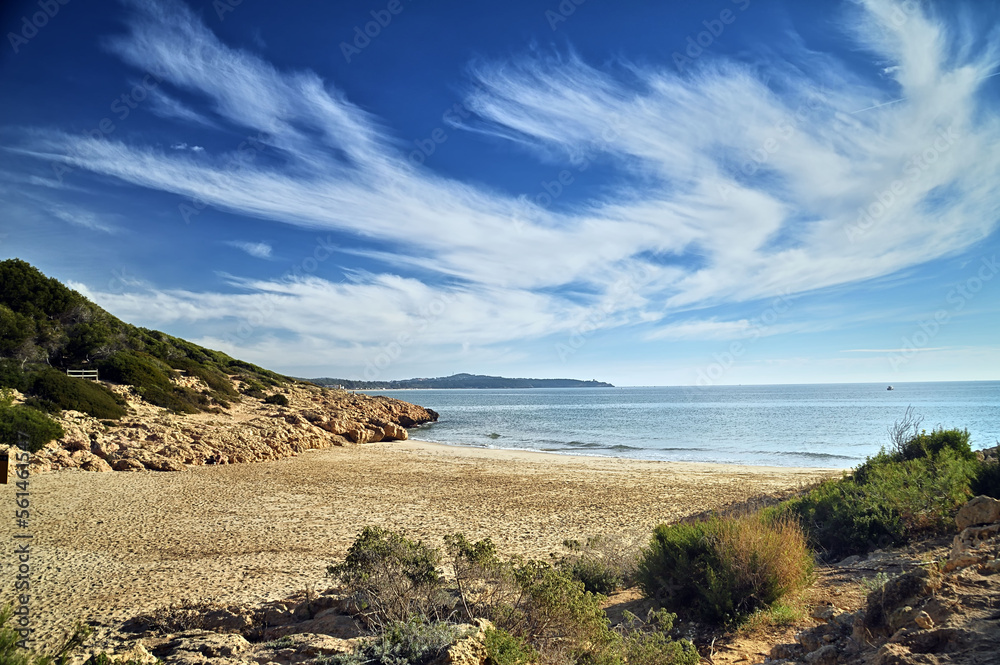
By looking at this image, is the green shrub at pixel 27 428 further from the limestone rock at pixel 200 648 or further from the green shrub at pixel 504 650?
the green shrub at pixel 504 650

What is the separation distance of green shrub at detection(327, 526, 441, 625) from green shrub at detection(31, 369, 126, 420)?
19.1m

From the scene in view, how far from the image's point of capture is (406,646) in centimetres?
355

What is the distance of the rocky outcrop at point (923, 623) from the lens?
11.1 ft

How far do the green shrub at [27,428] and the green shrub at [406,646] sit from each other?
52.7 feet

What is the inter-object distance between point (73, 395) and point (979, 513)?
80.9ft

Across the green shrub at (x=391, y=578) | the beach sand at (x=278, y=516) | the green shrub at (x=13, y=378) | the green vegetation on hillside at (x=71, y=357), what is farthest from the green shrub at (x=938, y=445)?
the green shrub at (x=13, y=378)

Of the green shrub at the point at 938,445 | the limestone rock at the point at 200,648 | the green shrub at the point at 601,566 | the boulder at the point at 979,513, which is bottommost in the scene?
the green shrub at the point at 601,566

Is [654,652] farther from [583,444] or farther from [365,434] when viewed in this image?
[365,434]

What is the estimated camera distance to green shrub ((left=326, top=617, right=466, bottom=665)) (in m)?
3.41

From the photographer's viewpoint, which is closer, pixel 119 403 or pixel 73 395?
pixel 73 395

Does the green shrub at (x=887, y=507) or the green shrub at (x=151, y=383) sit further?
the green shrub at (x=151, y=383)

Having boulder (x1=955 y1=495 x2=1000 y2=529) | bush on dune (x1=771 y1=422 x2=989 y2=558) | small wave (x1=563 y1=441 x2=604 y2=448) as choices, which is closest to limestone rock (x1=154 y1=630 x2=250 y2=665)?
bush on dune (x1=771 y1=422 x2=989 y2=558)

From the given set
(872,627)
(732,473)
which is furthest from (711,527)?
(732,473)

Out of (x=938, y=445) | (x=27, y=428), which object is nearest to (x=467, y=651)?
(x=938, y=445)
